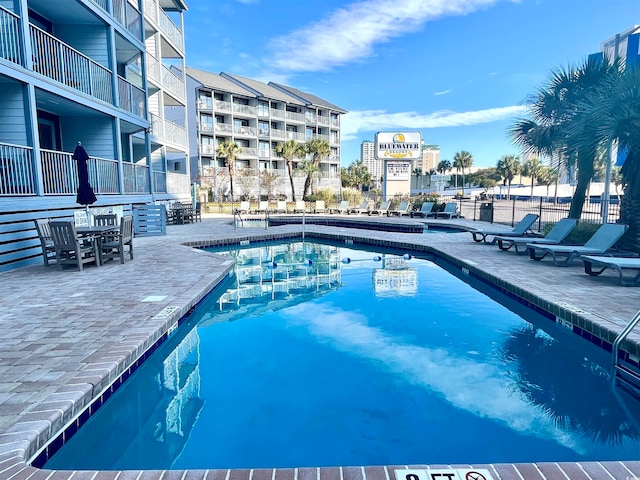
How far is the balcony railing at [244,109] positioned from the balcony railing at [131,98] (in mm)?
26142

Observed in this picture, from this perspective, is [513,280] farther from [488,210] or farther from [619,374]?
[488,210]

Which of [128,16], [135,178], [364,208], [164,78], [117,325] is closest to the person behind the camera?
[117,325]

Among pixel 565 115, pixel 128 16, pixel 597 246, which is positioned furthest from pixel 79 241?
pixel 565 115

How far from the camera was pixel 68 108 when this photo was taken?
1059cm

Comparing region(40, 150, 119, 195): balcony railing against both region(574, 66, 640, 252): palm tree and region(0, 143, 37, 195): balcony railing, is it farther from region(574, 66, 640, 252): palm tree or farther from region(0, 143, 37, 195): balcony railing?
region(574, 66, 640, 252): palm tree

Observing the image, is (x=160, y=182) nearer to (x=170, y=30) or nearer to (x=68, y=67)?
(x=68, y=67)

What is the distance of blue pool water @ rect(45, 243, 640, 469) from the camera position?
2.95 metres

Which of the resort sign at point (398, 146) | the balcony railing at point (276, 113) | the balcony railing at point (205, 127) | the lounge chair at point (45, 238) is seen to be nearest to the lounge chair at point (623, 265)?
the lounge chair at point (45, 238)

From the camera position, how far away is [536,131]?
41.2ft

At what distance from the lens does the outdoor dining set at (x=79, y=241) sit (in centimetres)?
712

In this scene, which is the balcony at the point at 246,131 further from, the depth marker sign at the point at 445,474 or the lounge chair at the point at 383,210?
the depth marker sign at the point at 445,474

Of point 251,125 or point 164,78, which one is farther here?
point 251,125

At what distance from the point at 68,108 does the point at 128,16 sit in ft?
16.2

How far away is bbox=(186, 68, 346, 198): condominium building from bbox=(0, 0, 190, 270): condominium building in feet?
65.3
